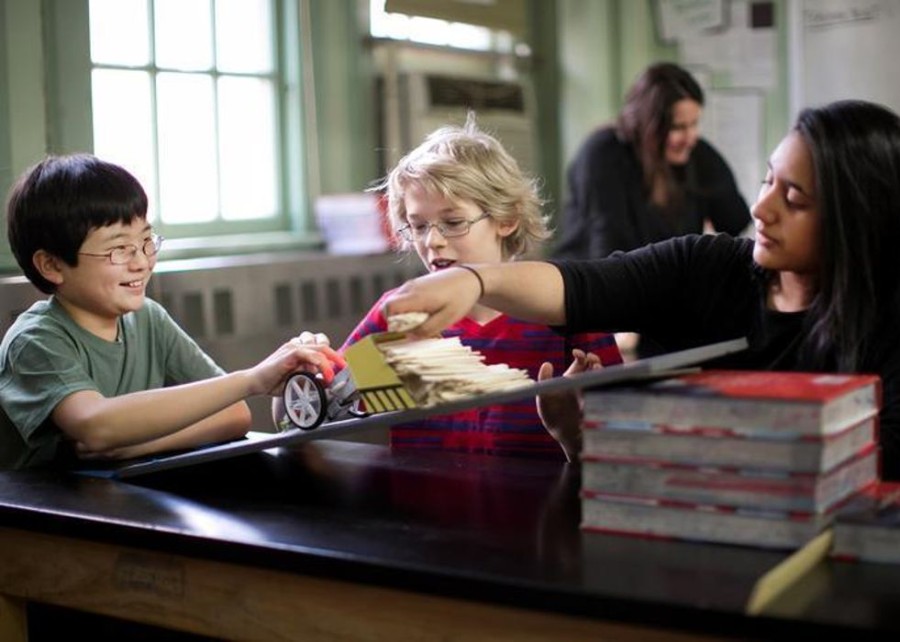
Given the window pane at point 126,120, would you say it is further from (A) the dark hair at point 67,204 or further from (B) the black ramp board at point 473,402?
(B) the black ramp board at point 473,402

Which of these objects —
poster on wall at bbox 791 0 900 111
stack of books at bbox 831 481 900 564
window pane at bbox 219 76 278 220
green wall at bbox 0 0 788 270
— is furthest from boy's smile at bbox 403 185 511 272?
poster on wall at bbox 791 0 900 111

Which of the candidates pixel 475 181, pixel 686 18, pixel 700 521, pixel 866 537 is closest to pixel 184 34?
pixel 475 181

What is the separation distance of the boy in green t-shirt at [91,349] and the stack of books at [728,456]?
616 millimetres

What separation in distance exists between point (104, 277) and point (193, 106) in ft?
6.69

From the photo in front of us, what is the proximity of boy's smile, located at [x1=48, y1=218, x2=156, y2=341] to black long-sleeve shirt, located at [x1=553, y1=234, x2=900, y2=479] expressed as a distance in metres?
0.70

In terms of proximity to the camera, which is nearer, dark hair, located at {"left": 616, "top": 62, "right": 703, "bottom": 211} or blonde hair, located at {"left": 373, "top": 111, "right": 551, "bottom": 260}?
blonde hair, located at {"left": 373, "top": 111, "right": 551, "bottom": 260}

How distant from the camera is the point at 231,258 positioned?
3.92 m

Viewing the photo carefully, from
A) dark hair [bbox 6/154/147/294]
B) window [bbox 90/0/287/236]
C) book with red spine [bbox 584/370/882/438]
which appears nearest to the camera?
book with red spine [bbox 584/370/882/438]

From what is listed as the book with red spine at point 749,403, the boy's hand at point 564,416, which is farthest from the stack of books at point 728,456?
the boy's hand at point 564,416

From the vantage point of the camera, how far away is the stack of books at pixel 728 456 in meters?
1.30

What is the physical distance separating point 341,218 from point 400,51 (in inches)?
27.7

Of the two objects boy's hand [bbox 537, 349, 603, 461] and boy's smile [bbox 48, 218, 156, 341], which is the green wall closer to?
boy's smile [bbox 48, 218, 156, 341]

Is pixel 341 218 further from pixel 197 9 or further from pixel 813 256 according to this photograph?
pixel 813 256

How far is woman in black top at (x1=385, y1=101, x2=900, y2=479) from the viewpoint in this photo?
5.44 ft
